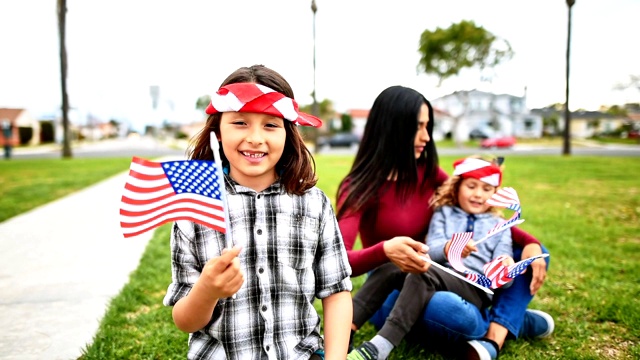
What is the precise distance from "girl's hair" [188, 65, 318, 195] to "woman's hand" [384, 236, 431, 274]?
24.9 inches

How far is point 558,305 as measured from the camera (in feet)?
10.7

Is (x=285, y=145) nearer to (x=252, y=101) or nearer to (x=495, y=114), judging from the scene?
(x=252, y=101)

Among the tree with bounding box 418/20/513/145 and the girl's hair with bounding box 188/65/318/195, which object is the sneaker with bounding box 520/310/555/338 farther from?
the tree with bounding box 418/20/513/145

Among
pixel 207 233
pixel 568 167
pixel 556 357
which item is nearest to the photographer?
pixel 207 233

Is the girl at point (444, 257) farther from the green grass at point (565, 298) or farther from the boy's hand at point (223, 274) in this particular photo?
the boy's hand at point (223, 274)

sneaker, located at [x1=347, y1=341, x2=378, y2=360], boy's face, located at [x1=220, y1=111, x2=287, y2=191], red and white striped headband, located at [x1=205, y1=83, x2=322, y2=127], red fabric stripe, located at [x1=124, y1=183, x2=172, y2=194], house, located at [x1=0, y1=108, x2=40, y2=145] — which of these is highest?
house, located at [x1=0, y1=108, x2=40, y2=145]

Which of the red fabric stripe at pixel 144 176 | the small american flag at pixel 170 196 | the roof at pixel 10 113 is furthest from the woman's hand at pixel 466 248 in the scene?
the roof at pixel 10 113

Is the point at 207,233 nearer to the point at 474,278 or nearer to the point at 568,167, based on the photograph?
the point at 474,278

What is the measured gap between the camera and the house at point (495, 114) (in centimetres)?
5903

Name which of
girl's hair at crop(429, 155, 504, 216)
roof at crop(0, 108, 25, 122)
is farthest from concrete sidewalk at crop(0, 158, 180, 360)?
roof at crop(0, 108, 25, 122)

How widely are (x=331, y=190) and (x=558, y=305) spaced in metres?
5.27

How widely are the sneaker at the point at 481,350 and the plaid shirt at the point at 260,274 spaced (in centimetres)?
103

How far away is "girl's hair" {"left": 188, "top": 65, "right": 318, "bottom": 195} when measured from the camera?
1668 mm

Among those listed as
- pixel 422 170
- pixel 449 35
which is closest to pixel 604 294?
pixel 422 170
